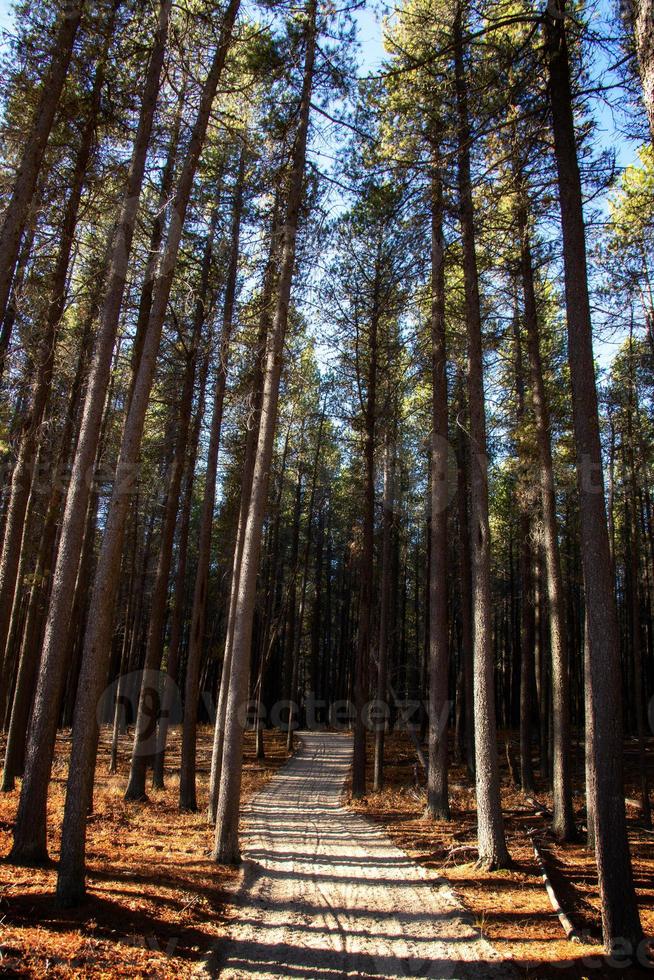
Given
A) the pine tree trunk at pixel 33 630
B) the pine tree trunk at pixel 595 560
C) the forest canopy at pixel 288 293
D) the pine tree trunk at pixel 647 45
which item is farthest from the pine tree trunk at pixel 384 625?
the pine tree trunk at pixel 647 45

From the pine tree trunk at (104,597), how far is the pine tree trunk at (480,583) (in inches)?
144

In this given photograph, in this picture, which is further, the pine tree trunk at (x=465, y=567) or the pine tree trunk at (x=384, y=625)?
the pine tree trunk at (x=465, y=567)

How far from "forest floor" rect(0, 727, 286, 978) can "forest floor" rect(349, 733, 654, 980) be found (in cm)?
284

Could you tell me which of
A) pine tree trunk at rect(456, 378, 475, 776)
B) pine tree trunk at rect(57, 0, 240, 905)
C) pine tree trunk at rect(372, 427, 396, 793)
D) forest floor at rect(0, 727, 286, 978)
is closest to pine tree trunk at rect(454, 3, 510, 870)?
forest floor at rect(0, 727, 286, 978)

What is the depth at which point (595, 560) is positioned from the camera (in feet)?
21.9

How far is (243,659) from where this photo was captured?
29.1ft

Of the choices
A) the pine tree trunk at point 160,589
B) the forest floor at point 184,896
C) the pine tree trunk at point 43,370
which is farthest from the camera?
the pine tree trunk at point 160,589

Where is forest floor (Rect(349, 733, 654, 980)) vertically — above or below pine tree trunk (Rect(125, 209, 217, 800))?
below

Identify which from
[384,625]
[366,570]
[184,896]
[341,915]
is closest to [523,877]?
[341,915]

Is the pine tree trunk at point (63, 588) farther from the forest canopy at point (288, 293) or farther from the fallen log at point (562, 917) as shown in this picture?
the fallen log at point (562, 917)

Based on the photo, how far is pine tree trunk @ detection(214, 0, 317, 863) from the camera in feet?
27.9

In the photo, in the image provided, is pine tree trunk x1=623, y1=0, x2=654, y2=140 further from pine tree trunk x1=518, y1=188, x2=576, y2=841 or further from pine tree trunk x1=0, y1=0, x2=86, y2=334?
pine tree trunk x1=0, y1=0, x2=86, y2=334

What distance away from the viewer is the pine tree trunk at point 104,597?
6.01 m

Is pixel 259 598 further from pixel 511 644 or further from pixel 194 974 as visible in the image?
pixel 194 974
